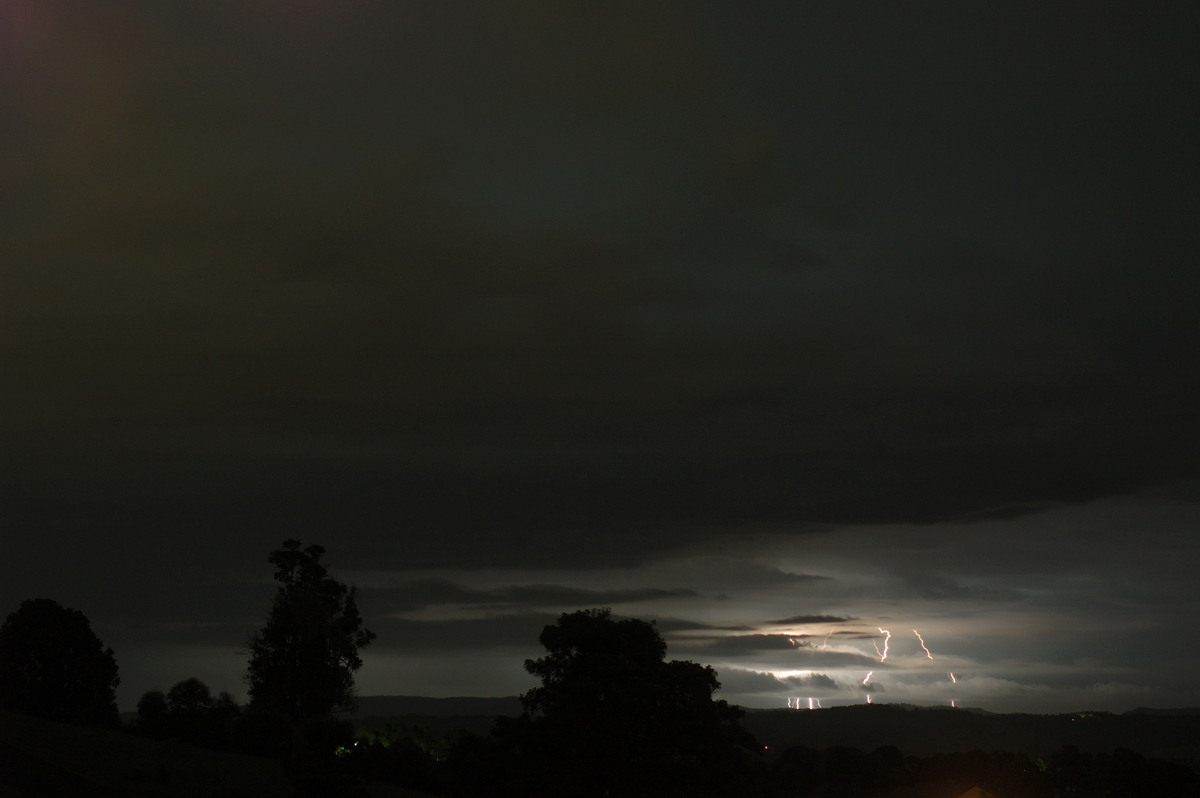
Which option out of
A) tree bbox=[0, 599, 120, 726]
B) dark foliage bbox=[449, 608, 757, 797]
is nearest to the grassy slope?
dark foliage bbox=[449, 608, 757, 797]

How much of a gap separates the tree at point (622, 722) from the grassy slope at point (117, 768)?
16017 millimetres

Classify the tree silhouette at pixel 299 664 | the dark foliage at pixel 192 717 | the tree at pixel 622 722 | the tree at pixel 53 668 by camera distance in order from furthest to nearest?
1. the tree at pixel 53 668
2. the dark foliage at pixel 192 717
3. the tree silhouette at pixel 299 664
4. the tree at pixel 622 722

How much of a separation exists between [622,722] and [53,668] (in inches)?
3088

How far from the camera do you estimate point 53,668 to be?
98.4 meters

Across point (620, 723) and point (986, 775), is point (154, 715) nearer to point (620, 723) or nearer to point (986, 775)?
point (620, 723)

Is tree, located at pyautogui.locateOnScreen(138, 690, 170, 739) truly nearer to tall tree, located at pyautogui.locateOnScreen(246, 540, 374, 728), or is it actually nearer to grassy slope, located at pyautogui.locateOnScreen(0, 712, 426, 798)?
grassy slope, located at pyautogui.locateOnScreen(0, 712, 426, 798)

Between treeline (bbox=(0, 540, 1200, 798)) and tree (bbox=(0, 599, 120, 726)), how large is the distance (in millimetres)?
134

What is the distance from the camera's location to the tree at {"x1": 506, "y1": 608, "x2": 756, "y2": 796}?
43.3m

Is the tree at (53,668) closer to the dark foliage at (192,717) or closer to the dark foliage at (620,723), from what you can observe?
the dark foliage at (192,717)

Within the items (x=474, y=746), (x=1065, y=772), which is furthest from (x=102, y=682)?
(x=1065, y=772)

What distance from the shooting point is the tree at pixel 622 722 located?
4328cm

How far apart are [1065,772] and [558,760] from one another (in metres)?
80.1

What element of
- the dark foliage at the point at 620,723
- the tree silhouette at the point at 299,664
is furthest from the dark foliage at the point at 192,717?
the dark foliage at the point at 620,723

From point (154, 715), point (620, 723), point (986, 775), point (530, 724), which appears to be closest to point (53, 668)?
point (154, 715)
